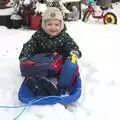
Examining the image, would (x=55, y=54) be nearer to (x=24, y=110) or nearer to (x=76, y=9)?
(x=24, y=110)

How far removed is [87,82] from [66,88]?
384 mm

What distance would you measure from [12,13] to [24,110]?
501 cm

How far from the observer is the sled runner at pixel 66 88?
360 centimetres

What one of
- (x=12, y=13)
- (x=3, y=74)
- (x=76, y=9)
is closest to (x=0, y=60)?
(x=3, y=74)

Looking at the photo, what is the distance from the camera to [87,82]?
4188 millimetres

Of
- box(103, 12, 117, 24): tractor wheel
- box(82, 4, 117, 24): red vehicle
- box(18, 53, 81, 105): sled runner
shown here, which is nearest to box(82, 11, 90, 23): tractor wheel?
box(82, 4, 117, 24): red vehicle

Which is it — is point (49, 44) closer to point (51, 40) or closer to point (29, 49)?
point (51, 40)

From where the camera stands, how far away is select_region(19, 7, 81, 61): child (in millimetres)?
4277

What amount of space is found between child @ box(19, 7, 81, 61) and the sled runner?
1.54 ft

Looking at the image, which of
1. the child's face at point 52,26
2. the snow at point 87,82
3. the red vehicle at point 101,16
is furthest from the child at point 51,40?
the red vehicle at point 101,16

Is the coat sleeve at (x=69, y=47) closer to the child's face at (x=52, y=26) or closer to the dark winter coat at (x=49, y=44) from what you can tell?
the dark winter coat at (x=49, y=44)

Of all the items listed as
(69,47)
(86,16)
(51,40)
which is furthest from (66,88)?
(86,16)

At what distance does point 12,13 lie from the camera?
8.23m

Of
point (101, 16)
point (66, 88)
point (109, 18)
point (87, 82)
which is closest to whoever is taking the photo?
point (66, 88)
